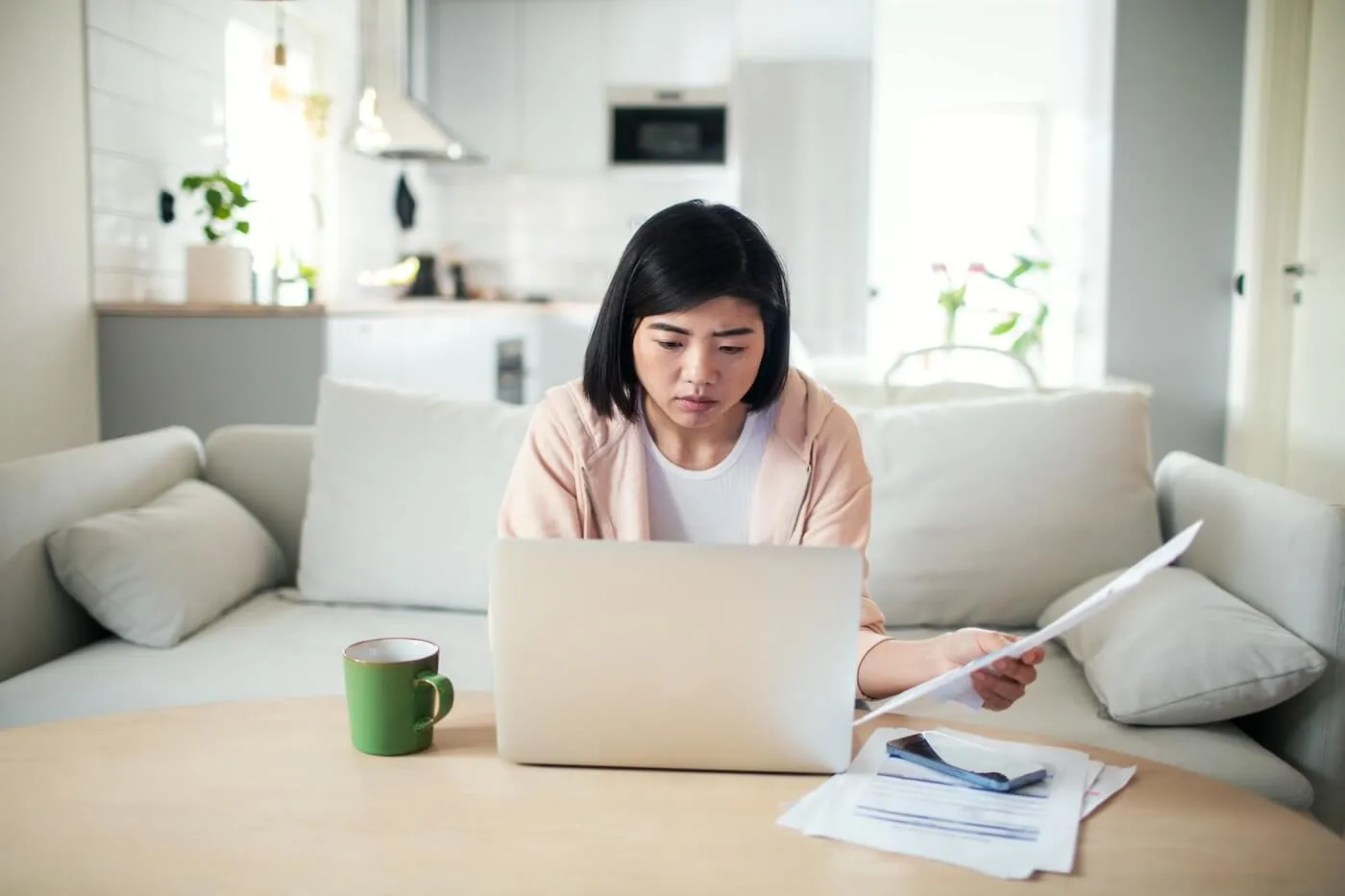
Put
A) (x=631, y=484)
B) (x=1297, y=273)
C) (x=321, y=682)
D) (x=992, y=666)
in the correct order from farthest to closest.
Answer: (x=1297, y=273), (x=321, y=682), (x=631, y=484), (x=992, y=666)

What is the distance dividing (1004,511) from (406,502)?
1015 mm

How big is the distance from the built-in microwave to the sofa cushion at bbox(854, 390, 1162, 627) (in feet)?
12.7

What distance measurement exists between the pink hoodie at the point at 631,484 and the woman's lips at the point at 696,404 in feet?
0.43

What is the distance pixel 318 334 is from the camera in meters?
3.31

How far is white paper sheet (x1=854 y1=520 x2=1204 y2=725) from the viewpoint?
0.78 m

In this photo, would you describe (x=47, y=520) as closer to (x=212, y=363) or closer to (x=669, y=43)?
(x=212, y=363)

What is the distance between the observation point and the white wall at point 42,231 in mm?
2850

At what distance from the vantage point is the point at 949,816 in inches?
35.1

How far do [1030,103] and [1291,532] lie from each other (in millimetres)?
5814

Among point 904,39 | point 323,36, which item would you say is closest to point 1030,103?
point 904,39

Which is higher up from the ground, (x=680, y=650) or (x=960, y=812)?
(x=680, y=650)

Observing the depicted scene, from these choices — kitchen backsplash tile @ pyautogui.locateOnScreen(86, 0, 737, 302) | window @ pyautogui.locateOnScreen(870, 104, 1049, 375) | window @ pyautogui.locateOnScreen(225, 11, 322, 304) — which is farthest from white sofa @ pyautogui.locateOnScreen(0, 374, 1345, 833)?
window @ pyautogui.locateOnScreen(870, 104, 1049, 375)

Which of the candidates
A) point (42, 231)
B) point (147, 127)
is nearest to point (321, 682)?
point (42, 231)

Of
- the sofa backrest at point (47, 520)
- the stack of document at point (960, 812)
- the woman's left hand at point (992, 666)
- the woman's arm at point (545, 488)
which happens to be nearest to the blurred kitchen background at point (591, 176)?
the sofa backrest at point (47, 520)
